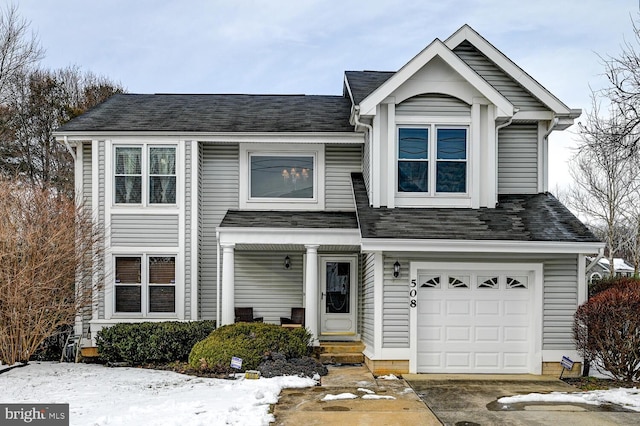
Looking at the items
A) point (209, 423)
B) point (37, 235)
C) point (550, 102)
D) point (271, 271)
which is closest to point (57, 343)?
point (37, 235)

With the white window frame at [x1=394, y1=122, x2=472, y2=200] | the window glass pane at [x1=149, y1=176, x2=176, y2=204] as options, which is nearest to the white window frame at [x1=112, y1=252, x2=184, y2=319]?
the window glass pane at [x1=149, y1=176, x2=176, y2=204]

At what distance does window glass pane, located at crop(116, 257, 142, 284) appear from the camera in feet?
46.4

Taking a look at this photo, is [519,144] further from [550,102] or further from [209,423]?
[209,423]

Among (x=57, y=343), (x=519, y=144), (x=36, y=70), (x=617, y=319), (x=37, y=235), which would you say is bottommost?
(x=57, y=343)

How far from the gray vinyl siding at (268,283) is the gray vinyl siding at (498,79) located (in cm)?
572

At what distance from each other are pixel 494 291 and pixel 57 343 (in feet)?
30.7

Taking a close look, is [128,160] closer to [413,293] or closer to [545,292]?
[413,293]

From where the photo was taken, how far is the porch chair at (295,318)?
14164 millimetres

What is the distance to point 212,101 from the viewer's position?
16734mm

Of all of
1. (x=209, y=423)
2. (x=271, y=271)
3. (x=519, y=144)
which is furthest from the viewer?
(x=271, y=271)

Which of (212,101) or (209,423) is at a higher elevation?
(212,101)

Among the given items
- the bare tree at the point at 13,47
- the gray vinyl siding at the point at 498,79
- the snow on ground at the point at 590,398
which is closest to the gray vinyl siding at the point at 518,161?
the gray vinyl siding at the point at 498,79

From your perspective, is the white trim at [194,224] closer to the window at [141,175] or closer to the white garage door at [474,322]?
the window at [141,175]

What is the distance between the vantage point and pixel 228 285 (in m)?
13.2
